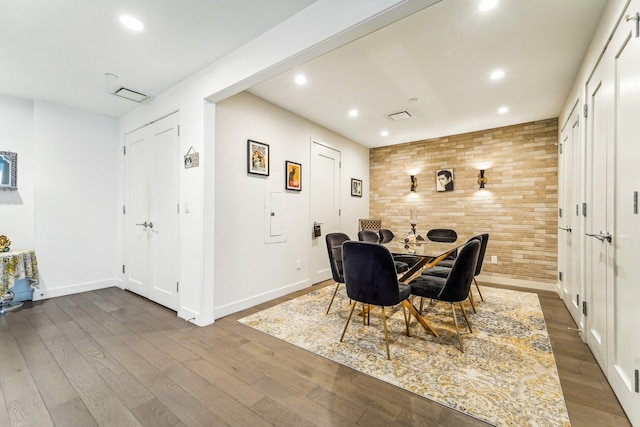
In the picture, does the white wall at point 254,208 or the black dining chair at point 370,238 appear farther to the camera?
the black dining chair at point 370,238

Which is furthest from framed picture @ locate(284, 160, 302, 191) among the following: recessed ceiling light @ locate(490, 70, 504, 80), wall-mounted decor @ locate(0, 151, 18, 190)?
wall-mounted decor @ locate(0, 151, 18, 190)

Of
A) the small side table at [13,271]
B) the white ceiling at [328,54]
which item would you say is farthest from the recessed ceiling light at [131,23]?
the small side table at [13,271]

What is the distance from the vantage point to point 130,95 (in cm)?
343

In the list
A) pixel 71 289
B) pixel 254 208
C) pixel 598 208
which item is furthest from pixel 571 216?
pixel 71 289

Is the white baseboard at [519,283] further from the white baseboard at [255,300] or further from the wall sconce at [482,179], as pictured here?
the white baseboard at [255,300]

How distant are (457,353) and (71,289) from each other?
16.0 ft

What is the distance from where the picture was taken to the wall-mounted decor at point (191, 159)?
2909 millimetres

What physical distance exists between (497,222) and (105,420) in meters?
5.31

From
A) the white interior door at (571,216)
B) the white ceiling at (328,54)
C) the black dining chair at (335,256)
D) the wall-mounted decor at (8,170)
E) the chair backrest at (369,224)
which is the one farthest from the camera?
the chair backrest at (369,224)

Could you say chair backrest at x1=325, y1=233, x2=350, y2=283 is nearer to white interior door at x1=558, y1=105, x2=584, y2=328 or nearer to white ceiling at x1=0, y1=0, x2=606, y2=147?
white ceiling at x1=0, y1=0, x2=606, y2=147

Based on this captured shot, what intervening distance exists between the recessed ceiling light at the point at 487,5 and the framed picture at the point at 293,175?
2.66 m

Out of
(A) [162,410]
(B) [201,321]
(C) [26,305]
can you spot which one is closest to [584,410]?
(A) [162,410]

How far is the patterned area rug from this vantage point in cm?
165

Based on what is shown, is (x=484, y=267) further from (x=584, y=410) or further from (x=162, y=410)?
(x=162, y=410)
